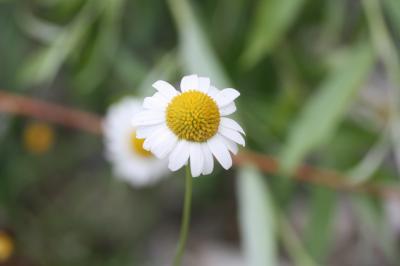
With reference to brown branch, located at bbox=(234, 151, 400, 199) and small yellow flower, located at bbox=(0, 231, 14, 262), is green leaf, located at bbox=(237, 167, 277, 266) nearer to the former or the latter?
brown branch, located at bbox=(234, 151, 400, 199)

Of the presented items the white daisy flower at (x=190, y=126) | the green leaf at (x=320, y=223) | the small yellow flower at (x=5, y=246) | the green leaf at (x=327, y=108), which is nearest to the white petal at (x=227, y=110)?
the white daisy flower at (x=190, y=126)

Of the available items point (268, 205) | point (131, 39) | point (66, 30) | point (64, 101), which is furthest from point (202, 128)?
point (64, 101)

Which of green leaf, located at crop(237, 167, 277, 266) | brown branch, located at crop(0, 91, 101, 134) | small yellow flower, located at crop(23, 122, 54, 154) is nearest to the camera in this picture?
green leaf, located at crop(237, 167, 277, 266)

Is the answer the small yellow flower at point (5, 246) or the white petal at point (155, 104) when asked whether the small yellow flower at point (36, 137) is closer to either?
the small yellow flower at point (5, 246)

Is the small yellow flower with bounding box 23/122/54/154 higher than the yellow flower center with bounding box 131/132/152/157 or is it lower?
higher

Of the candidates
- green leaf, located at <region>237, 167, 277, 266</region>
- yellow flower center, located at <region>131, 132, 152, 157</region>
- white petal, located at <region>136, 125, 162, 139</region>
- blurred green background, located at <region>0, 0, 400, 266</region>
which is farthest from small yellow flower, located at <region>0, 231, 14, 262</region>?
white petal, located at <region>136, 125, 162, 139</region>

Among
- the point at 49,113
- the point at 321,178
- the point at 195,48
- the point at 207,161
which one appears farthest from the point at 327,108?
the point at 207,161
